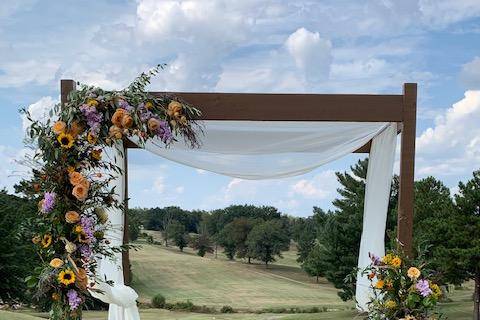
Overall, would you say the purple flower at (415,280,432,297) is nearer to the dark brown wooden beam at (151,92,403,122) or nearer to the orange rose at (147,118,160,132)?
the dark brown wooden beam at (151,92,403,122)

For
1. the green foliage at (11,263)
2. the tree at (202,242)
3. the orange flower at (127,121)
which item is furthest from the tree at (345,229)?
the orange flower at (127,121)

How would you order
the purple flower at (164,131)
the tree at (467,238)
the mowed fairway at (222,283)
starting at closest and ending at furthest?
the purple flower at (164,131)
the tree at (467,238)
the mowed fairway at (222,283)

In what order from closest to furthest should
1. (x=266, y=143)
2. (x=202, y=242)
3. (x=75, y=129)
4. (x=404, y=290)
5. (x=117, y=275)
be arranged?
(x=75, y=129) → (x=404, y=290) → (x=117, y=275) → (x=266, y=143) → (x=202, y=242)

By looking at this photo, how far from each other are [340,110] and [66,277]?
260 cm

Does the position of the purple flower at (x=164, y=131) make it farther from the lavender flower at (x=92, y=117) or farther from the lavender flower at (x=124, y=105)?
the lavender flower at (x=92, y=117)

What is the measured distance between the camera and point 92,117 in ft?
13.6

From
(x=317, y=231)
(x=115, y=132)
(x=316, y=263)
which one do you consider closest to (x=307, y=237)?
(x=317, y=231)

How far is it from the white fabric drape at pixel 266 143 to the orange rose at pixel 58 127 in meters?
1.39

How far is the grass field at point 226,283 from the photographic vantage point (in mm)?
21156

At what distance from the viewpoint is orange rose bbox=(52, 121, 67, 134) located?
3.96m

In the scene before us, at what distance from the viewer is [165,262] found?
1008 inches

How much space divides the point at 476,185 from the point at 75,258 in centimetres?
1165

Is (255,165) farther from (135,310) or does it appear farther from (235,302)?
(235,302)

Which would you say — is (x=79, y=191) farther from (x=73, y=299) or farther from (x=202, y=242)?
(x=202, y=242)
